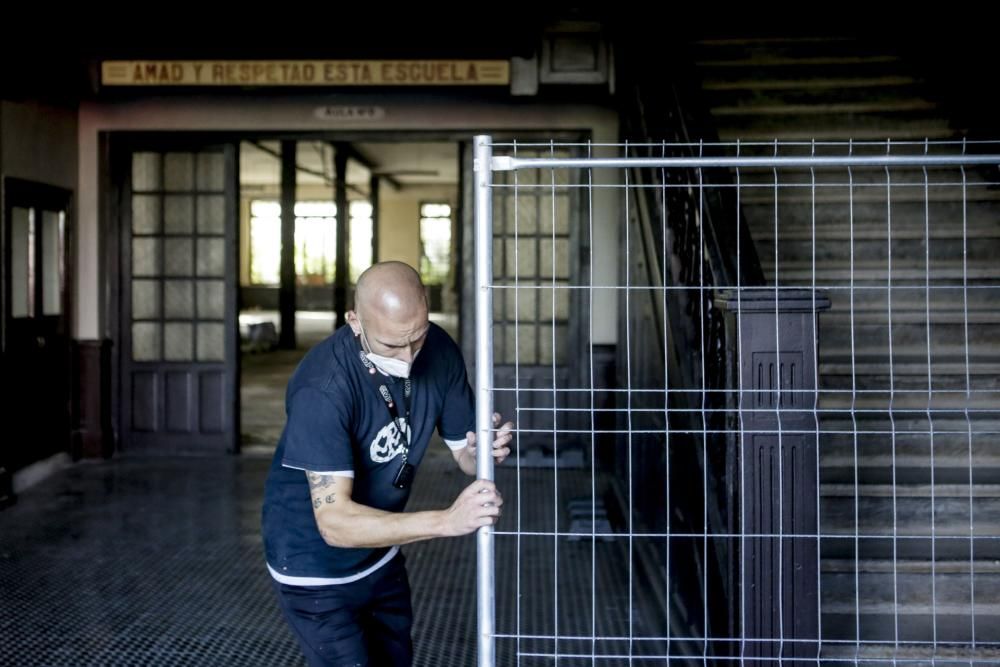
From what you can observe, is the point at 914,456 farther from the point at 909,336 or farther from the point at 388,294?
the point at 388,294

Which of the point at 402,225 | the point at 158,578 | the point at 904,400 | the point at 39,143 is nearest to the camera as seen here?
the point at 904,400

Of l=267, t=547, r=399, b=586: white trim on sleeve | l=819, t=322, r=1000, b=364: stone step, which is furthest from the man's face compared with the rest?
l=819, t=322, r=1000, b=364: stone step

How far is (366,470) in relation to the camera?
7.59 ft

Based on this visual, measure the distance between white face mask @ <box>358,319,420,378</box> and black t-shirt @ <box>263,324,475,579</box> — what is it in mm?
27

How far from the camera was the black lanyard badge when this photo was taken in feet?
7.43

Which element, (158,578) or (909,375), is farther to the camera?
(158,578)

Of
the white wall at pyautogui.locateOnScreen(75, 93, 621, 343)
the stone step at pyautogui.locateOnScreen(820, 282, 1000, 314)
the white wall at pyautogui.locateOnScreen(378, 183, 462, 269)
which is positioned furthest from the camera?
Result: the white wall at pyautogui.locateOnScreen(378, 183, 462, 269)

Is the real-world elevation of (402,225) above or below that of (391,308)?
above

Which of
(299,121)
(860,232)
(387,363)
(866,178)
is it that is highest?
(299,121)

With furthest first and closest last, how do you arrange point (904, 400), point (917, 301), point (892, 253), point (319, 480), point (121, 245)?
point (121, 245), point (892, 253), point (917, 301), point (904, 400), point (319, 480)

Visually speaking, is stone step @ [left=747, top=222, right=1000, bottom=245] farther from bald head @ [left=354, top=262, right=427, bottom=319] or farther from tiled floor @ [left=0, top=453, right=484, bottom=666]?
bald head @ [left=354, top=262, right=427, bottom=319]

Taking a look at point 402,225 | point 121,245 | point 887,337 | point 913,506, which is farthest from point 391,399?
point 402,225

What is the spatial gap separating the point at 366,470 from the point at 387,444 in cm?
8

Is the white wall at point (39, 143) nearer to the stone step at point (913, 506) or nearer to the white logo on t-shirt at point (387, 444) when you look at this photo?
the white logo on t-shirt at point (387, 444)
